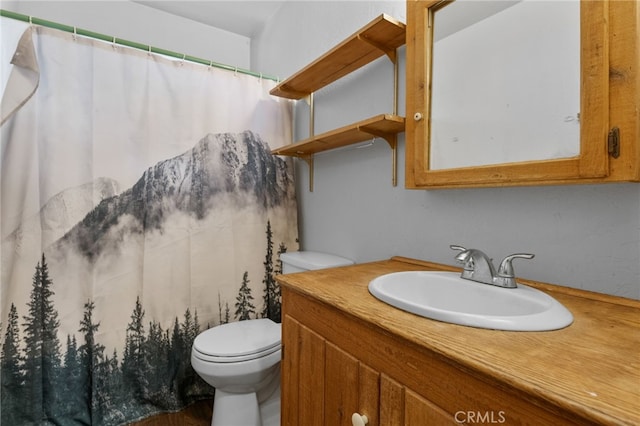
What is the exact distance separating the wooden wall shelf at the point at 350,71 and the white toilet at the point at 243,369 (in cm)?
59

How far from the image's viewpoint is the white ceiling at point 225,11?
84.8 inches

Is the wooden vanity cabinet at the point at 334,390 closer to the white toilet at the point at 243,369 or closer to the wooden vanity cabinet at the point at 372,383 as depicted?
the wooden vanity cabinet at the point at 372,383

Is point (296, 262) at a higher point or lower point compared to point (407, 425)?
higher

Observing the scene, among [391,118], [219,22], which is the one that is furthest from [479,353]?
[219,22]

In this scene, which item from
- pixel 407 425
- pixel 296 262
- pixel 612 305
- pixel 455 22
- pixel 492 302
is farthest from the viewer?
pixel 296 262

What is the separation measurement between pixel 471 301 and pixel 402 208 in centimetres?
49

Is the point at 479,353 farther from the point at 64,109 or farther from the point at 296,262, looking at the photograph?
the point at 64,109

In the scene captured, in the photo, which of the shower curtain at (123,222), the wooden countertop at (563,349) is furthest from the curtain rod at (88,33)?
the wooden countertop at (563,349)

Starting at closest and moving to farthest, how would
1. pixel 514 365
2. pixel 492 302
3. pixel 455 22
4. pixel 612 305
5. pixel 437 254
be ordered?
pixel 514 365, pixel 612 305, pixel 492 302, pixel 455 22, pixel 437 254

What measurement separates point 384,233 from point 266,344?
2.35 ft

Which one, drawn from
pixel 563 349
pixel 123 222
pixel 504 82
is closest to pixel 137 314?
pixel 123 222

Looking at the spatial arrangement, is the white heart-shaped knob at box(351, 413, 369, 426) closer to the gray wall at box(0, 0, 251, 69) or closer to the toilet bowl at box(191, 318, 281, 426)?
the toilet bowl at box(191, 318, 281, 426)

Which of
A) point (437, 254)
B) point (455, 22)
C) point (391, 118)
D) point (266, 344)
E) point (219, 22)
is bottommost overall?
point (266, 344)

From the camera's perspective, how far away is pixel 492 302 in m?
0.84
